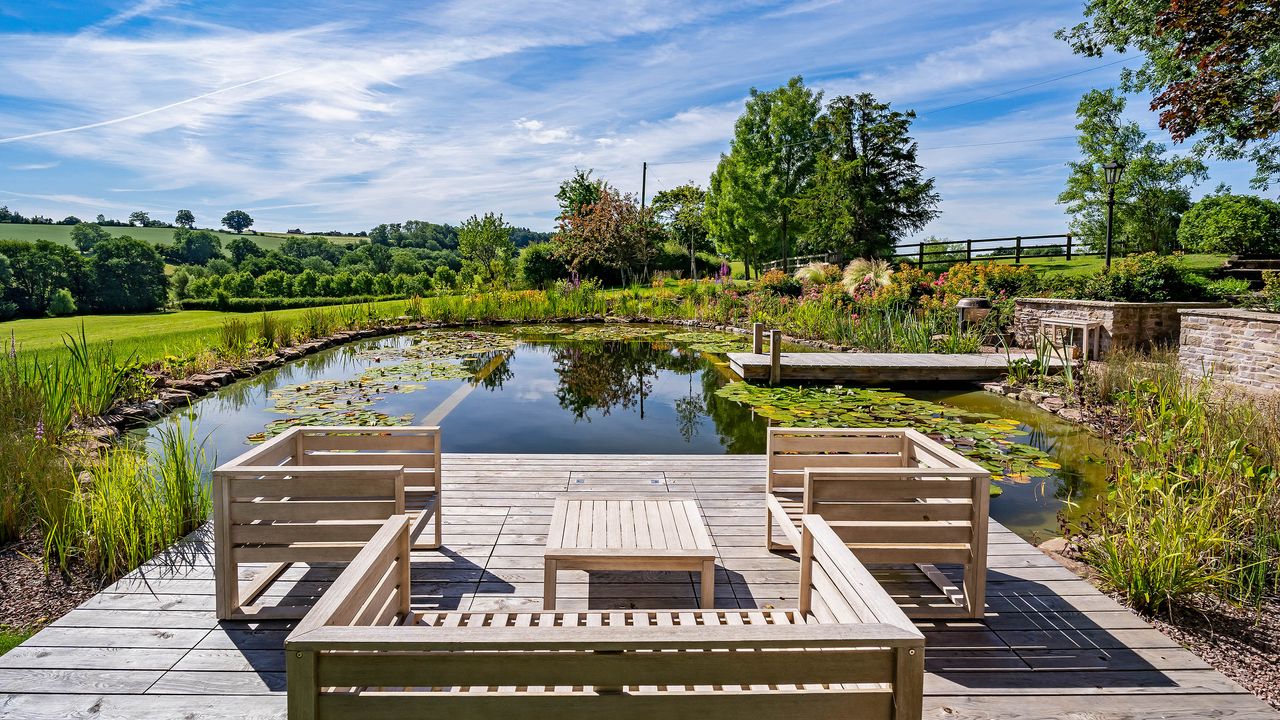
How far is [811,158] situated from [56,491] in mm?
26004

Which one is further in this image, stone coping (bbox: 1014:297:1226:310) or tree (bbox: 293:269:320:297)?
tree (bbox: 293:269:320:297)

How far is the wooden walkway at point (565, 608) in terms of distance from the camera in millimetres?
2057

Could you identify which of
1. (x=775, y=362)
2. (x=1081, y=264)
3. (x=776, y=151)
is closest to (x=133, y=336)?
(x=775, y=362)

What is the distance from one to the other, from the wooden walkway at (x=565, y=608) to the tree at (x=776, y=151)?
76.9 feet

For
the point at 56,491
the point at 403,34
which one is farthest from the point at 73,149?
the point at 56,491

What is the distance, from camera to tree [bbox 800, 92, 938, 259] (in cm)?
2111

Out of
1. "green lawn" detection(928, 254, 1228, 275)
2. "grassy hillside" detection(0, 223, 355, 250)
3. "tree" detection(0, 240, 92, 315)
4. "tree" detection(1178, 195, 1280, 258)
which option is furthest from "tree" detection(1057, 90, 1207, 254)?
"grassy hillside" detection(0, 223, 355, 250)

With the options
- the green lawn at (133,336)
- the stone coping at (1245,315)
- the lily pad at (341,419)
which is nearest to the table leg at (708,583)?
the lily pad at (341,419)

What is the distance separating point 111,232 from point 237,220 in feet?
36.3

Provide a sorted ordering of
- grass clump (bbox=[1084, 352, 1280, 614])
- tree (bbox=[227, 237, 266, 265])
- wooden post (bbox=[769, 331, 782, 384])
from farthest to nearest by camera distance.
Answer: tree (bbox=[227, 237, 266, 265]) < wooden post (bbox=[769, 331, 782, 384]) < grass clump (bbox=[1084, 352, 1280, 614])

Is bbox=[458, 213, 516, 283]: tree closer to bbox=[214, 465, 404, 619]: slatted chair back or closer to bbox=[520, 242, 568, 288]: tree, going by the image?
bbox=[520, 242, 568, 288]: tree

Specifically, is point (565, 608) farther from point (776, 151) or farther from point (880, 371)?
point (776, 151)

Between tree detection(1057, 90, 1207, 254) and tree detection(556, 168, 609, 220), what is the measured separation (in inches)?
832

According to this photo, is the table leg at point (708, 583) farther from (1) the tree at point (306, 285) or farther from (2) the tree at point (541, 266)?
(1) the tree at point (306, 285)
